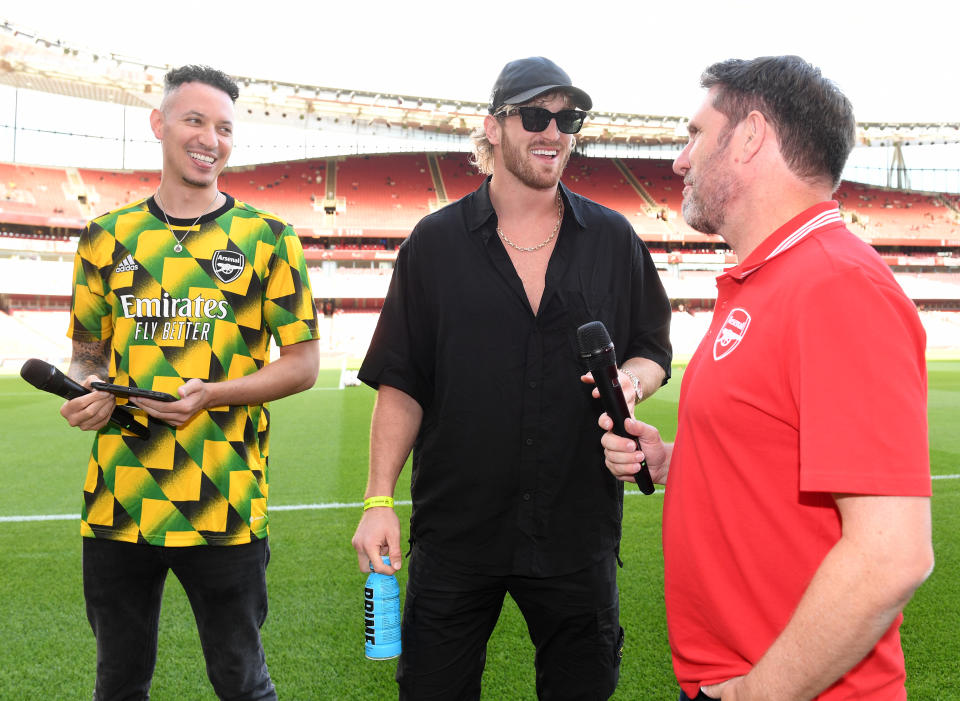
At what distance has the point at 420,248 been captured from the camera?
243 centimetres

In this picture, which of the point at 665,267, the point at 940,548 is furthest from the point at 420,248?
the point at 665,267

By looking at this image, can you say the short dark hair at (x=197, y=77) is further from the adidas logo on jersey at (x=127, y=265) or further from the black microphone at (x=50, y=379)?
the black microphone at (x=50, y=379)

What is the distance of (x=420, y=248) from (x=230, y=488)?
3.59 ft

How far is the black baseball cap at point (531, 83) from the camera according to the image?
246cm

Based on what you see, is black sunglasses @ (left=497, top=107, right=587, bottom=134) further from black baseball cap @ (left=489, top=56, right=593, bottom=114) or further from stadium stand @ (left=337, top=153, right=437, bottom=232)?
stadium stand @ (left=337, top=153, right=437, bottom=232)

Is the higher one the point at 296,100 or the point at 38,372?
the point at 296,100

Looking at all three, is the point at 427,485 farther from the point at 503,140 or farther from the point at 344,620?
the point at 344,620

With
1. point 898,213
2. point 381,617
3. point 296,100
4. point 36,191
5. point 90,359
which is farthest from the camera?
point 898,213

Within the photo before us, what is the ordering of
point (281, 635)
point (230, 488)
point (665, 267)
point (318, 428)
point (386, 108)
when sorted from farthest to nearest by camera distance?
point (665, 267)
point (386, 108)
point (318, 428)
point (281, 635)
point (230, 488)

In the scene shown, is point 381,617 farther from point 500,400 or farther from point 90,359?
point 90,359

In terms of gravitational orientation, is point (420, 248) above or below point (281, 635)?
above

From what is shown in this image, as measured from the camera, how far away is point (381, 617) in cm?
210

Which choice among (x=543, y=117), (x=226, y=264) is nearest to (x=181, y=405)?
(x=226, y=264)

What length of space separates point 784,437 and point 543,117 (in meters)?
1.54
